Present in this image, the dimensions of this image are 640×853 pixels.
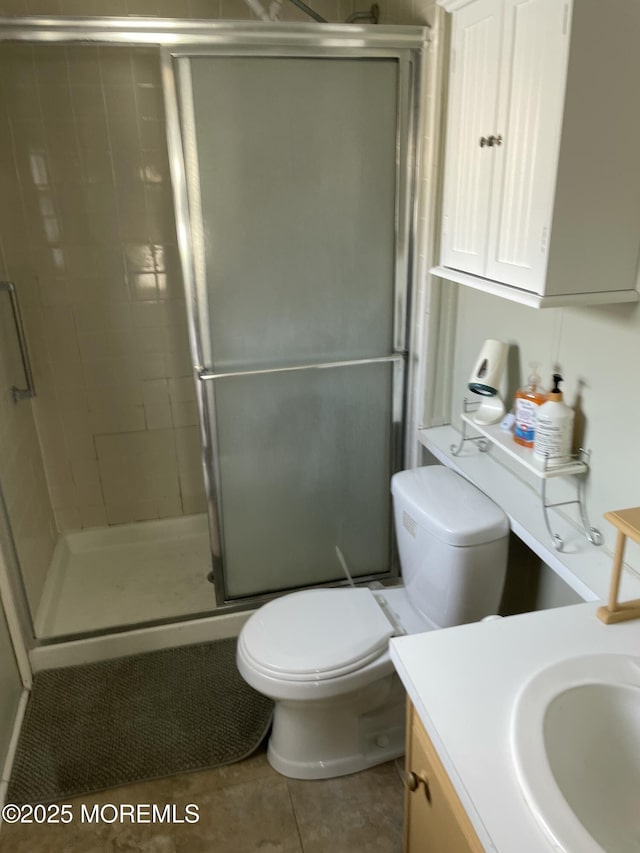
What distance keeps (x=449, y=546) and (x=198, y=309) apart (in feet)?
3.29

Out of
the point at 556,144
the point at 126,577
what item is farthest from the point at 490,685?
the point at 126,577

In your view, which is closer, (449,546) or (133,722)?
(449,546)

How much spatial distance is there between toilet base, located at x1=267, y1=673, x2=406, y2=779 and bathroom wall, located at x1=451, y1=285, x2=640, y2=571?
0.78 metres

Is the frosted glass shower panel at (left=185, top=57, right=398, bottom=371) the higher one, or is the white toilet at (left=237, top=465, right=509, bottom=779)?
the frosted glass shower panel at (left=185, top=57, right=398, bottom=371)

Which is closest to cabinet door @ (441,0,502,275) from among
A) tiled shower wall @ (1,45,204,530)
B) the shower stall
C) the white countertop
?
the shower stall

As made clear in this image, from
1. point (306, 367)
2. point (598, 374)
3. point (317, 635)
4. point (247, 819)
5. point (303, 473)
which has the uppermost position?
point (598, 374)

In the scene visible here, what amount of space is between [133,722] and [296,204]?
5.42ft

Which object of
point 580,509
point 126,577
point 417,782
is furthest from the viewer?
point 126,577

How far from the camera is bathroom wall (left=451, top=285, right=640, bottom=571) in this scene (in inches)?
53.7

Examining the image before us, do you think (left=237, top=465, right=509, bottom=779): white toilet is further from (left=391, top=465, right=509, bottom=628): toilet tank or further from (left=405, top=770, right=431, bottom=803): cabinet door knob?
(left=405, top=770, right=431, bottom=803): cabinet door knob

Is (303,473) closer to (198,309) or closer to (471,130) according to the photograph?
(198,309)

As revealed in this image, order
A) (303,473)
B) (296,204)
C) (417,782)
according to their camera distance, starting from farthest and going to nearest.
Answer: (303,473)
(296,204)
(417,782)

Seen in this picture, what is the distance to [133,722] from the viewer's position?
2.03 metres

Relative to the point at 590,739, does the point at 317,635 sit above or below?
below
